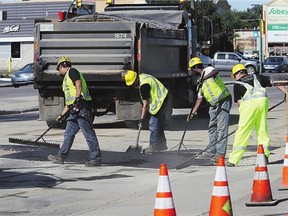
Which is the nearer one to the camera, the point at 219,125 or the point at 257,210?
the point at 257,210

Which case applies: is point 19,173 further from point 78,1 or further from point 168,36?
point 78,1

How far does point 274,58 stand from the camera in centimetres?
6631

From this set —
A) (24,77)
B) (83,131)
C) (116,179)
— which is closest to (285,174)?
(116,179)

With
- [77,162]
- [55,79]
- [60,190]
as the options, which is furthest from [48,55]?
[60,190]

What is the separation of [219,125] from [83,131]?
2.38 m

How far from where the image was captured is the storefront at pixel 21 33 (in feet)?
238

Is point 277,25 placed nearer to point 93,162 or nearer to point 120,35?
point 120,35

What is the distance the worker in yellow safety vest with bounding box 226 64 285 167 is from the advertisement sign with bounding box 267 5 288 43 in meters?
70.8

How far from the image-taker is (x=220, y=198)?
8016mm

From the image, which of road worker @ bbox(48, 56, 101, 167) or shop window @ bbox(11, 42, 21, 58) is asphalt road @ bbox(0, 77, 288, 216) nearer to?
road worker @ bbox(48, 56, 101, 167)

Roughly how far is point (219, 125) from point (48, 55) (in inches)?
230

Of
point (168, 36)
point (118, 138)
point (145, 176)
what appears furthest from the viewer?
point (168, 36)

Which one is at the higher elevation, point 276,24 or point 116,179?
point 276,24

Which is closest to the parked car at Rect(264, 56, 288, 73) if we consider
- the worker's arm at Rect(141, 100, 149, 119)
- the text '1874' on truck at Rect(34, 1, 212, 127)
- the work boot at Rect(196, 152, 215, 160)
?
the text '1874' on truck at Rect(34, 1, 212, 127)
